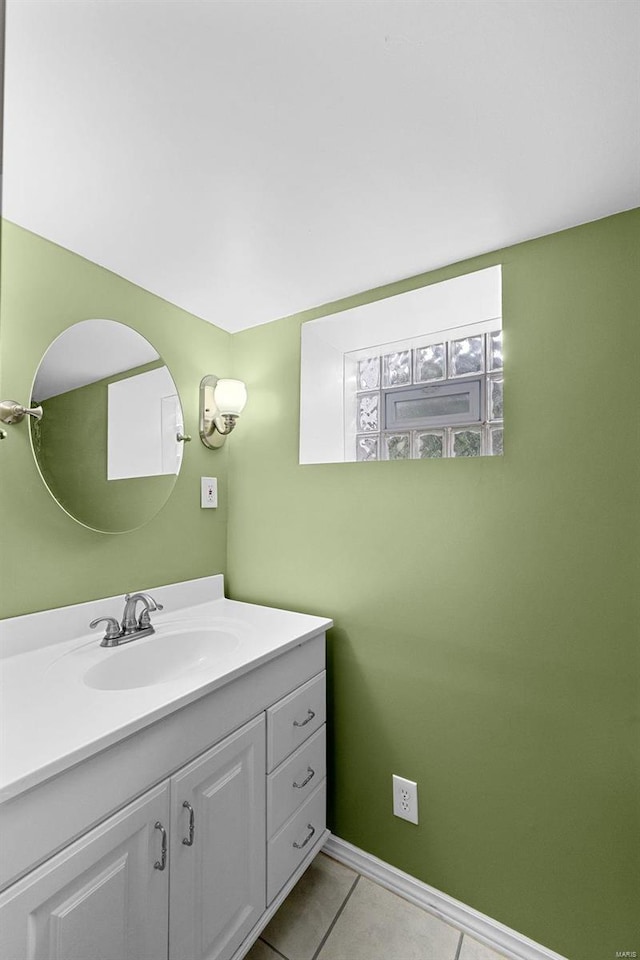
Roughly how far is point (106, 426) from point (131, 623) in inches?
25.1

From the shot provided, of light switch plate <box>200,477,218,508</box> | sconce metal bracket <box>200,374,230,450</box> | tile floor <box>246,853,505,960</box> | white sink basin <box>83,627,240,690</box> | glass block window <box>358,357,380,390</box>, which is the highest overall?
glass block window <box>358,357,380,390</box>

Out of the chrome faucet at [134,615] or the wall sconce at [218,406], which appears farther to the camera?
the wall sconce at [218,406]

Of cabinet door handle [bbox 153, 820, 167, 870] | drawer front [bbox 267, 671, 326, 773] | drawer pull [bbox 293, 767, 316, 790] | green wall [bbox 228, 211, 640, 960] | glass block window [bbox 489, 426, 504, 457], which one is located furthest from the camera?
glass block window [bbox 489, 426, 504, 457]

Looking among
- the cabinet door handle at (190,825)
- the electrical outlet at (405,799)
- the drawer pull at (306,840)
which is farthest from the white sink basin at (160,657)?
the electrical outlet at (405,799)

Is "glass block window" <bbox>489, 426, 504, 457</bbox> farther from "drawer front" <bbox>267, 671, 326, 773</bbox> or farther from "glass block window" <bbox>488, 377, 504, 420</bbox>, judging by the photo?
"drawer front" <bbox>267, 671, 326, 773</bbox>

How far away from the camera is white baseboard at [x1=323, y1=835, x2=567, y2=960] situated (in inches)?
53.6

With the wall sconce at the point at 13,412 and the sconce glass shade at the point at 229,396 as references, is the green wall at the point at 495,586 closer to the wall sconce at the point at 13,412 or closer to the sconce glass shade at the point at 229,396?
the wall sconce at the point at 13,412

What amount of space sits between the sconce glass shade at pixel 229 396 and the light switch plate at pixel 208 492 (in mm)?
280

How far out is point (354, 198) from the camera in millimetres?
1283

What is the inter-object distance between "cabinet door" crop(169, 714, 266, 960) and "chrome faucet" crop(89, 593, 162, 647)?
1.51ft

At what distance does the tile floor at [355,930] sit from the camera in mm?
1369

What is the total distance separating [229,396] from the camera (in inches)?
74.8

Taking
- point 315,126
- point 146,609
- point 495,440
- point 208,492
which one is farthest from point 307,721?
point 315,126

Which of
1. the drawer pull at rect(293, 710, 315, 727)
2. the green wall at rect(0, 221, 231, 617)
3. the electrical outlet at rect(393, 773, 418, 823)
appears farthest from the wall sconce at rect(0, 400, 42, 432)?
the electrical outlet at rect(393, 773, 418, 823)
